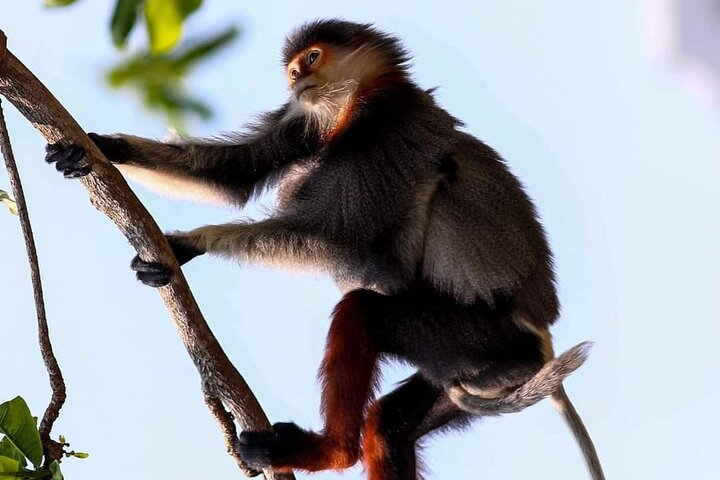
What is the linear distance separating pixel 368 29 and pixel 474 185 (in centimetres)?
103

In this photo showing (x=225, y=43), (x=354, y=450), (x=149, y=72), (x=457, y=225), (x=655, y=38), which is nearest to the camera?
(x=225, y=43)

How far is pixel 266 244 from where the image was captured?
3.58 m

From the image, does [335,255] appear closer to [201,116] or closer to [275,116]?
[275,116]

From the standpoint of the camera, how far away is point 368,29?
166 inches

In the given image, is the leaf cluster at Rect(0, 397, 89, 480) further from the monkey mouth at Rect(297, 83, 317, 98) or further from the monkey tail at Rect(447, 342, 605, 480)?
the monkey mouth at Rect(297, 83, 317, 98)

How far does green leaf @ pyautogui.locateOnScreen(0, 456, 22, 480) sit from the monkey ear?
5.39 feet

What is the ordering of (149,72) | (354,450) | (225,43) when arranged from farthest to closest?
(354,450) → (149,72) → (225,43)

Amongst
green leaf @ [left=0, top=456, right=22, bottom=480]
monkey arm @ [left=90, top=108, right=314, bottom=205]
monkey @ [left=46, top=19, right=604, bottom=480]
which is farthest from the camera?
monkey arm @ [left=90, top=108, right=314, bottom=205]

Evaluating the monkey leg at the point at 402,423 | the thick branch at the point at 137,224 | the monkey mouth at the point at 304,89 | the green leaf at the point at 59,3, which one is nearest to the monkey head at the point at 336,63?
the monkey mouth at the point at 304,89

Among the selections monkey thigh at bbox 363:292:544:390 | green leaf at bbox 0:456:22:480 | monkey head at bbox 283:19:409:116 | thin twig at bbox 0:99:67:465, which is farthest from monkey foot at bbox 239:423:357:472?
monkey head at bbox 283:19:409:116

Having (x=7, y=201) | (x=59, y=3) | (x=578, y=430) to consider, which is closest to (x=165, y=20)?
(x=59, y=3)

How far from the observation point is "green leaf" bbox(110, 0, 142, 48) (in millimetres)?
1789

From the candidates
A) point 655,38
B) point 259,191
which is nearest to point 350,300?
point 259,191

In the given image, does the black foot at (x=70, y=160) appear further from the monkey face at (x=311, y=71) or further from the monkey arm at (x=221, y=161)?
the monkey face at (x=311, y=71)
